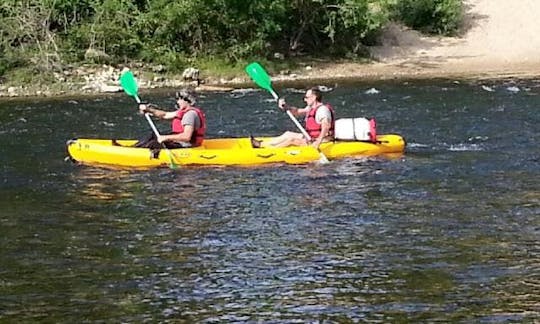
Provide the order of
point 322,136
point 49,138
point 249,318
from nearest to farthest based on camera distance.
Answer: point 249,318 < point 322,136 < point 49,138

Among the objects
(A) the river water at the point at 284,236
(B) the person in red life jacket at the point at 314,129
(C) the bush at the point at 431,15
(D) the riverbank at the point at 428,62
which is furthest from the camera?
(C) the bush at the point at 431,15

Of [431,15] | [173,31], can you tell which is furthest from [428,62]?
[173,31]

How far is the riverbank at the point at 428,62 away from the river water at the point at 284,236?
887 cm

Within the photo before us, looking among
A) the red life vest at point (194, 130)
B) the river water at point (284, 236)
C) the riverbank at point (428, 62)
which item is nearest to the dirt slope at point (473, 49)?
the riverbank at point (428, 62)

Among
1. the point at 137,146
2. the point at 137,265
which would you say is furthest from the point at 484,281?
the point at 137,146

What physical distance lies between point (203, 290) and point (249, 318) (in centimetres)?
78

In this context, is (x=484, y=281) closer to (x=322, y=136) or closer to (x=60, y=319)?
(x=60, y=319)

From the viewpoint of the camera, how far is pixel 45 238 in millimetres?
9125

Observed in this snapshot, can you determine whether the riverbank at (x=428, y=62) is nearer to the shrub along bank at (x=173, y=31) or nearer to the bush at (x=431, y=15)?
the bush at (x=431, y=15)

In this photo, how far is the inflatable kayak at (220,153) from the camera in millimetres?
12977

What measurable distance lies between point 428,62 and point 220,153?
53.2 feet

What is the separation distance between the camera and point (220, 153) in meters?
13.0

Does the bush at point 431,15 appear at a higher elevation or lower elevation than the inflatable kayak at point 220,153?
higher

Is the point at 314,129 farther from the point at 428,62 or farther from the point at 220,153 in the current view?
the point at 428,62
